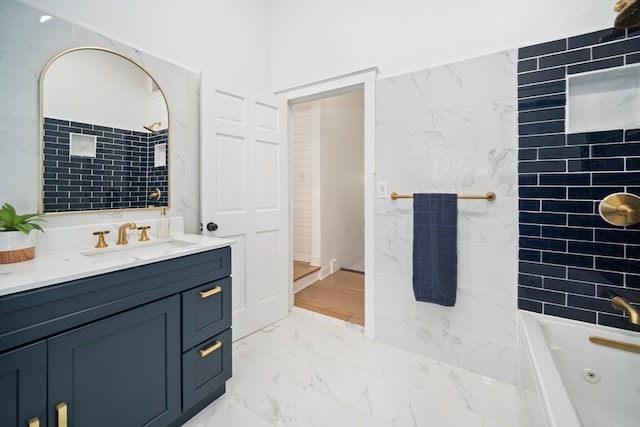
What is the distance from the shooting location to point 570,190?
143 centimetres

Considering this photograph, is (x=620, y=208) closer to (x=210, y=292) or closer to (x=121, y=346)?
(x=210, y=292)

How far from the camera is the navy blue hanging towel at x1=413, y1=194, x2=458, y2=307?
1.73 m

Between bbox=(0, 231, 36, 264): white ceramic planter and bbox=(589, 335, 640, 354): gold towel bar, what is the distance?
2.53 metres

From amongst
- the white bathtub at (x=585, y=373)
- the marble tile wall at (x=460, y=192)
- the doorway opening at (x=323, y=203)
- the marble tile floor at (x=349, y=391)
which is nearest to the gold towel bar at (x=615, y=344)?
the white bathtub at (x=585, y=373)

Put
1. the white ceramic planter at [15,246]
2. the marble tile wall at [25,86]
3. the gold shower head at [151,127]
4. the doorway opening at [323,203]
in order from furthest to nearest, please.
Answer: the doorway opening at [323,203] < the gold shower head at [151,127] < the marble tile wall at [25,86] < the white ceramic planter at [15,246]

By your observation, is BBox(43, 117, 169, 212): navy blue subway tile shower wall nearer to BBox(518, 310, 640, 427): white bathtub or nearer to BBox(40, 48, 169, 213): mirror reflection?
BBox(40, 48, 169, 213): mirror reflection

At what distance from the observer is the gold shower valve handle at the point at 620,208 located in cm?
129

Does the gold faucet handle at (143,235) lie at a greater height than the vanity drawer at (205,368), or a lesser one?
greater

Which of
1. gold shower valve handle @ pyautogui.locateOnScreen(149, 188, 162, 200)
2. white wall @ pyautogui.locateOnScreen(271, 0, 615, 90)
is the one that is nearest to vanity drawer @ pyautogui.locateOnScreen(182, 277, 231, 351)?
gold shower valve handle @ pyautogui.locateOnScreen(149, 188, 162, 200)

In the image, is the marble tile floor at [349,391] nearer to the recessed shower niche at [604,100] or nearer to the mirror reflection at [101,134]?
the mirror reflection at [101,134]

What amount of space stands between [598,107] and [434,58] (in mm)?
921

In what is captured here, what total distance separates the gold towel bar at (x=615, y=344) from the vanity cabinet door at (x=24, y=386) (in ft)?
→ 7.30

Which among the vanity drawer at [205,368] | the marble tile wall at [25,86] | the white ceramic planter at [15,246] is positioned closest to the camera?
the white ceramic planter at [15,246]

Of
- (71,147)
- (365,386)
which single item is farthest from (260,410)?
(71,147)
